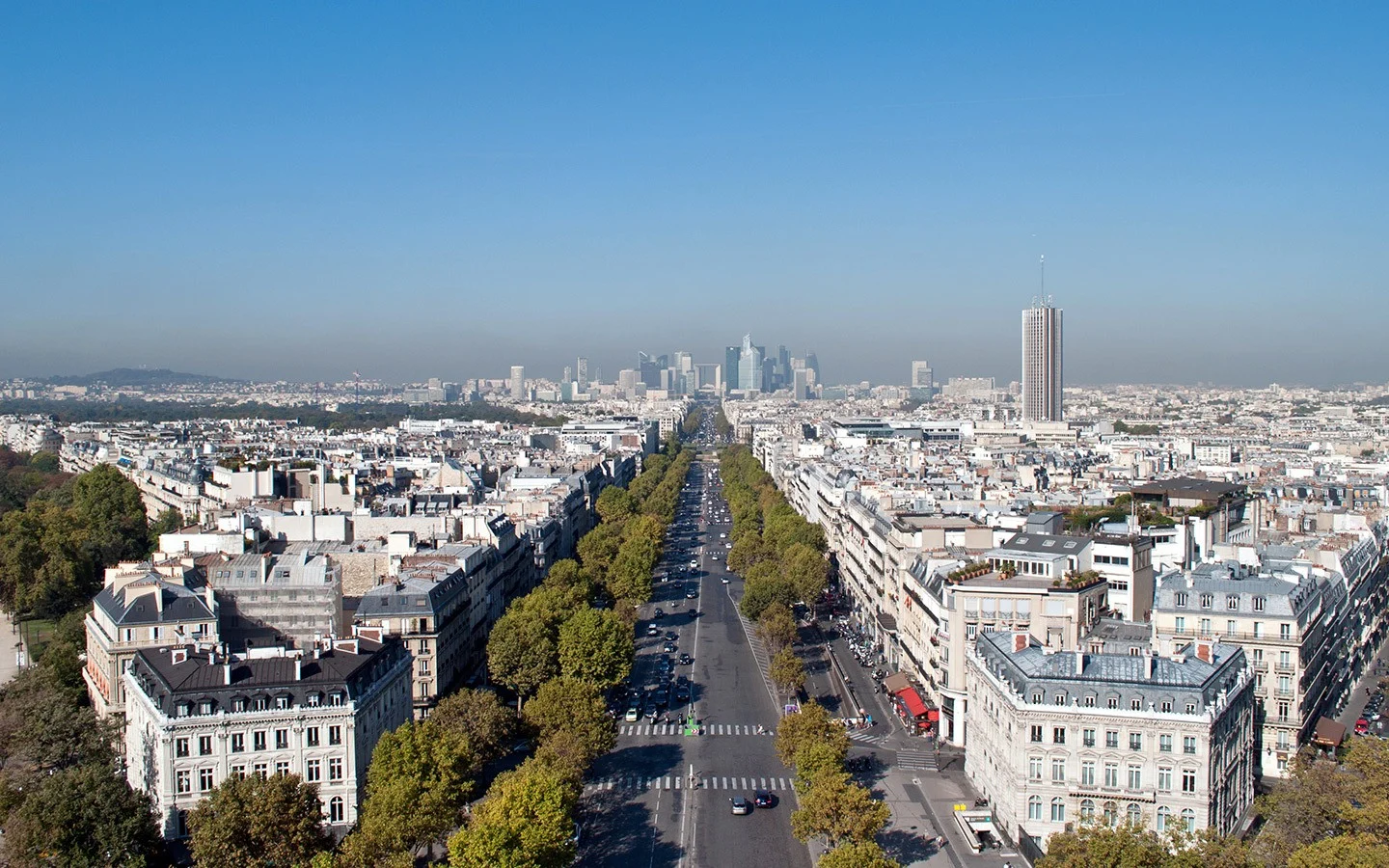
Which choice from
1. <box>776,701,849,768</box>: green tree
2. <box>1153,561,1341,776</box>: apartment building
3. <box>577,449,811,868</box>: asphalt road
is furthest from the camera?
<box>1153,561,1341,776</box>: apartment building

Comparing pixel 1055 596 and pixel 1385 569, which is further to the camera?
pixel 1385 569

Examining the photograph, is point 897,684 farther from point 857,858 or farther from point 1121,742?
point 857,858

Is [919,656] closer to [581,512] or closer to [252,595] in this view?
[252,595]

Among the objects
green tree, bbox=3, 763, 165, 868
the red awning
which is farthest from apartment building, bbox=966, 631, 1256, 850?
green tree, bbox=3, 763, 165, 868

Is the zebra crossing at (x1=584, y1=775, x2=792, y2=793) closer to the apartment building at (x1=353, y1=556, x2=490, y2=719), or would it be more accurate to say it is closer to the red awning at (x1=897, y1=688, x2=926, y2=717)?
the red awning at (x1=897, y1=688, x2=926, y2=717)

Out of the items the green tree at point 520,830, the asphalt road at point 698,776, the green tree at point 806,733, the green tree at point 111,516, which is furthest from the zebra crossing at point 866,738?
the green tree at point 111,516

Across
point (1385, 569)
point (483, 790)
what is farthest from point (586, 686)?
point (1385, 569)
